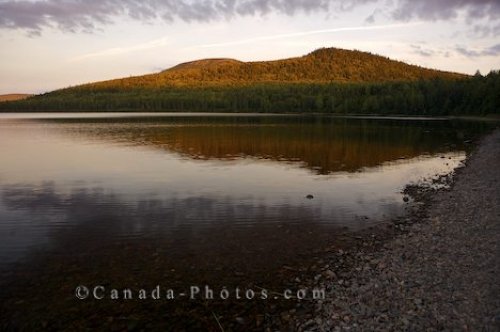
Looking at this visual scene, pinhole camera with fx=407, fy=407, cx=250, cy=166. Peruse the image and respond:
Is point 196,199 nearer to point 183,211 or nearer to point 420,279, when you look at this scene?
point 183,211

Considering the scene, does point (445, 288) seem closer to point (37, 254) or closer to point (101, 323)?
point (101, 323)

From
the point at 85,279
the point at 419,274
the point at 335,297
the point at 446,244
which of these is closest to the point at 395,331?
the point at 335,297

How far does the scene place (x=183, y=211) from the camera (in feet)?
81.1

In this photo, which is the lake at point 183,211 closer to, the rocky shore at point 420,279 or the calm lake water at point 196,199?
the calm lake water at point 196,199

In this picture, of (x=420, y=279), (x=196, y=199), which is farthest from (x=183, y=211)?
(x=420, y=279)

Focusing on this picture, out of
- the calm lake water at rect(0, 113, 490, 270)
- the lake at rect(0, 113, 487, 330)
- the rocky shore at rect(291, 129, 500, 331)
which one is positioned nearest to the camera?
the rocky shore at rect(291, 129, 500, 331)

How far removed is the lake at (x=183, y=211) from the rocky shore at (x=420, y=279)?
2.27 metres

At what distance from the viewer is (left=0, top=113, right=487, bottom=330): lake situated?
16453 mm

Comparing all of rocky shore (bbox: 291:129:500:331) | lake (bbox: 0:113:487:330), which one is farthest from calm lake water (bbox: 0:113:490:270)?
rocky shore (bbox: 291:129:500:331)

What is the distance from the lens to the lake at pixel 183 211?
648 inches

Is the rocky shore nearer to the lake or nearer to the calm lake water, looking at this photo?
the lake

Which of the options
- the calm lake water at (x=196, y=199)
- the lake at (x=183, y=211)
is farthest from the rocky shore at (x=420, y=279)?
the calm lake water at (x=196, y=199)

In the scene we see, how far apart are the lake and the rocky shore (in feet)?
7.46

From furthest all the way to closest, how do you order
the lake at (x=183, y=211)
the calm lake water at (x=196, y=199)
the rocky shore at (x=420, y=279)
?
the calm lake water at (x=196, y=199)
the lake at (x=183, y=211)
the rocky shore at (x=420, y=279)
